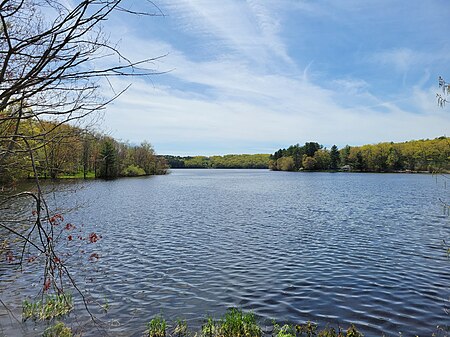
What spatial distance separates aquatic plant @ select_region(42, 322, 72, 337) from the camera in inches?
291

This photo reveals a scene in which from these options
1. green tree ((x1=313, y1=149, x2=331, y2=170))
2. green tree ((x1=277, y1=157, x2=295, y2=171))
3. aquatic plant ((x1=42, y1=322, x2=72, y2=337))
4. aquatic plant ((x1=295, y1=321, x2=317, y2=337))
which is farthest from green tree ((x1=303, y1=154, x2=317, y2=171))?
aquatic plant ((x1=42, y1=322, x2=72, y2=337))

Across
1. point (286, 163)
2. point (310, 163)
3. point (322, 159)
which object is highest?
point (322, 159)

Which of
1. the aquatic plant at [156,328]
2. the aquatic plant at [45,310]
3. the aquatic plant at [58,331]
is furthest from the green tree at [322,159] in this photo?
the aquatic plant at [58,331]

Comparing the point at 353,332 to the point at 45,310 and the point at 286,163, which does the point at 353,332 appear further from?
the point at 286,163

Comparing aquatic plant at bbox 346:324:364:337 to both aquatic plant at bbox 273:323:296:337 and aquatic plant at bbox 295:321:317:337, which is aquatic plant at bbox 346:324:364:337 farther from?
aquatic plant at bbox 273:323:296:337

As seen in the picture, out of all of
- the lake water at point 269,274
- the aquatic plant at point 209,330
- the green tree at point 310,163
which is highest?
the green tree at point 310,163

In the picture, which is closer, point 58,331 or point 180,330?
→ point 58,331

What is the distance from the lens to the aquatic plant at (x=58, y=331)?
24.2 feet

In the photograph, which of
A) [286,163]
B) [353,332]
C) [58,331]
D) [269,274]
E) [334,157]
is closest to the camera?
[353,332]

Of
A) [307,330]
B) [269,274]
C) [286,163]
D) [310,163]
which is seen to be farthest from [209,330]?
[286,163]

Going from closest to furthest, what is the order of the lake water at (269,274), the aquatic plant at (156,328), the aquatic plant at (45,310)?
1. the aquatic plant at (156,328)
2. the aquatic plant at (45,310)
3. the lake water at (269,274)

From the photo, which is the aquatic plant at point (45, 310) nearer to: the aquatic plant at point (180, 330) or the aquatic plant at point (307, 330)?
the aquatic plant at point (180, 330)

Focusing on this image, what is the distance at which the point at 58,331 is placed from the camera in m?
7.67

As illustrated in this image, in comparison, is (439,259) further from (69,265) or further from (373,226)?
(69,265)
